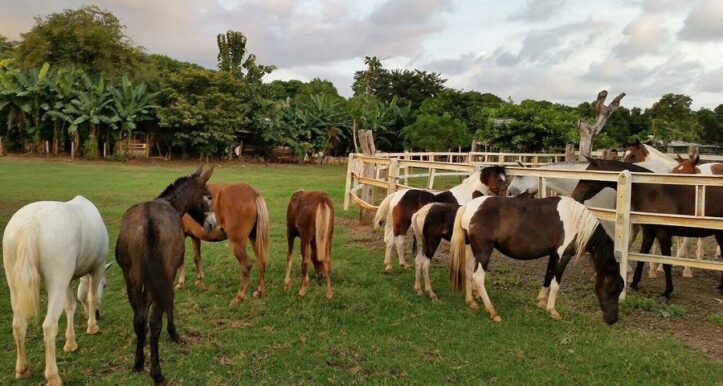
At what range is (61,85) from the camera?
2742cm

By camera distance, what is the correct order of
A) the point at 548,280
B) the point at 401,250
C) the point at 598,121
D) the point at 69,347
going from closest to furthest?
1. the point at 69,347
2. the point at 548,280
3. the point at 401,250
4. the point at 598,121

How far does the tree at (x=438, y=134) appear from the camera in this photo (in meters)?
28.2

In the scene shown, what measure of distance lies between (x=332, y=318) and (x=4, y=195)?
12698 mm

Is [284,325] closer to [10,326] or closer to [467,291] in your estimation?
[467,291]

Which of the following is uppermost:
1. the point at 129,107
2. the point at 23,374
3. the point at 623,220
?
the point at 129,107

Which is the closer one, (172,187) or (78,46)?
(172,187)

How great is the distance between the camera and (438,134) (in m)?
28.3

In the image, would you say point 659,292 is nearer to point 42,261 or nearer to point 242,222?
point 242,222

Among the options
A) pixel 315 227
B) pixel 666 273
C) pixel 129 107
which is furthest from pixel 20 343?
pixel 129 107

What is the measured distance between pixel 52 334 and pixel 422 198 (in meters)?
4.93

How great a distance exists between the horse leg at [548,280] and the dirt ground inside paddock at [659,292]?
1.77ft

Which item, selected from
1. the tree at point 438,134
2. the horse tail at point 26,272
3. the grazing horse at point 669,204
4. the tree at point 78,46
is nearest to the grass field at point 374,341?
the horse tail at point 26,272

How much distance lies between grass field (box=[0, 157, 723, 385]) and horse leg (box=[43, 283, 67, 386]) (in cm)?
18

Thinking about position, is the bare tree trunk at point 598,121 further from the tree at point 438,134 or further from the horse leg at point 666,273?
the tree at point 438,134
